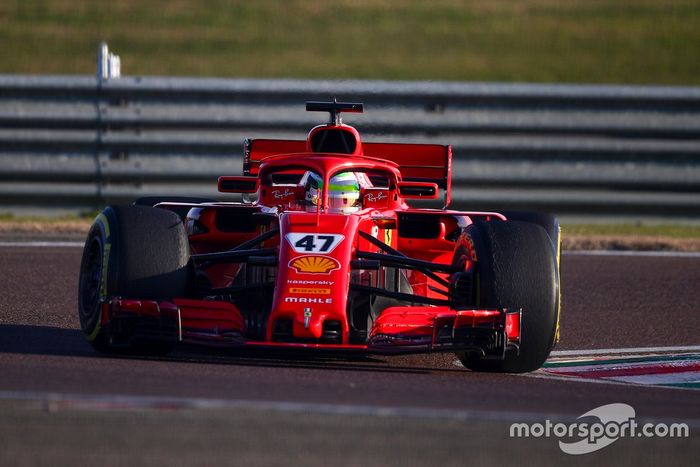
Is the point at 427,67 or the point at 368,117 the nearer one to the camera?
the point at 368,117

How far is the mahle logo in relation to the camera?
570cm

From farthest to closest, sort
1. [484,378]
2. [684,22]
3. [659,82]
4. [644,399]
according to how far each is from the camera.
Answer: [684,22]
[659,82]
[484,378]
[644,399]

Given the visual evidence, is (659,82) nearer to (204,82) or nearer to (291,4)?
(291,4)

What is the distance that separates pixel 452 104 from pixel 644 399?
829 centimetres

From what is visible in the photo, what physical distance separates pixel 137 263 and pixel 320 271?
980 mm

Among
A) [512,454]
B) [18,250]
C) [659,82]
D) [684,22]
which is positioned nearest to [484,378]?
[512,454]

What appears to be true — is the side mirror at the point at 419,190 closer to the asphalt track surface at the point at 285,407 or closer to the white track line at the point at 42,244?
the asphalt track surface at the point at 285,407

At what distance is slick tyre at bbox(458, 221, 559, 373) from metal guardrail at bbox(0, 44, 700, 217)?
645 cm

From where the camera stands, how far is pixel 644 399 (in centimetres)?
686

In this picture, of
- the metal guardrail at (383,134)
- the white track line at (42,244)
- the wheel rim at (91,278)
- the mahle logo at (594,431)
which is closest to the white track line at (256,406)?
the mahle logo at (594,431)

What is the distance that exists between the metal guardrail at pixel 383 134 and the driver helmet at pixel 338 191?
5311 millimetres

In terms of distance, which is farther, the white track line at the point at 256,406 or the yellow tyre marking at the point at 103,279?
the yellow tyre marking at the point at 103,279

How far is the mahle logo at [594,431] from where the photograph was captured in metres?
5.70

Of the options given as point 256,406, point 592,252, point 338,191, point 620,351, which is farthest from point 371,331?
point 592,252
